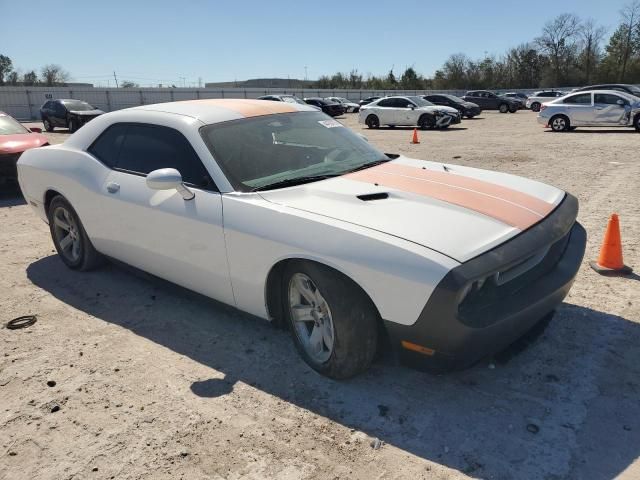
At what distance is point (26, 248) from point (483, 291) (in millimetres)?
5334

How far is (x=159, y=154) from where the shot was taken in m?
3.80

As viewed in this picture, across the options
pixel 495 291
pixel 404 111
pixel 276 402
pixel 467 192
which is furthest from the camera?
pixel 404 111

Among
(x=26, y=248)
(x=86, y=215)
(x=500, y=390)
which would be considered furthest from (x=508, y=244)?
(x=26, y=248)

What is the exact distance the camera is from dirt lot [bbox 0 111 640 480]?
2.38m

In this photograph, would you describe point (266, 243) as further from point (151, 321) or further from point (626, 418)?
point (626, 418)

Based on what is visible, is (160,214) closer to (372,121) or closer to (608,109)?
(608,109)

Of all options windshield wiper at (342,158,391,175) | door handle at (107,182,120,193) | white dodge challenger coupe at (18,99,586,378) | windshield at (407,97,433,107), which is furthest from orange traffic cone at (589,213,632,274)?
windshield at (407,97,433,107)

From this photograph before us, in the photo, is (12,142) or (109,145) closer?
(109,145)

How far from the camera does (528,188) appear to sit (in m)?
3.51

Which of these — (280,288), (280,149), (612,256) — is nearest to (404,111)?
(612,256)

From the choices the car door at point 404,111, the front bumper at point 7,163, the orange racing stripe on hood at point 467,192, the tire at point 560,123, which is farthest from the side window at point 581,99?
the front bumper at point 7,163

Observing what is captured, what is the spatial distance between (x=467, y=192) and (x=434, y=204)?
1.24 feet

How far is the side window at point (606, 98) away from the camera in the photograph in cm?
1738

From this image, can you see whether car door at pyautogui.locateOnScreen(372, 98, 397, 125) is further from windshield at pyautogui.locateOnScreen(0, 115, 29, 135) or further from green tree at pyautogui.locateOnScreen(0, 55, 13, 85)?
green tree at pyautogui.locateOnScreen(0, 55, 13, 85)
